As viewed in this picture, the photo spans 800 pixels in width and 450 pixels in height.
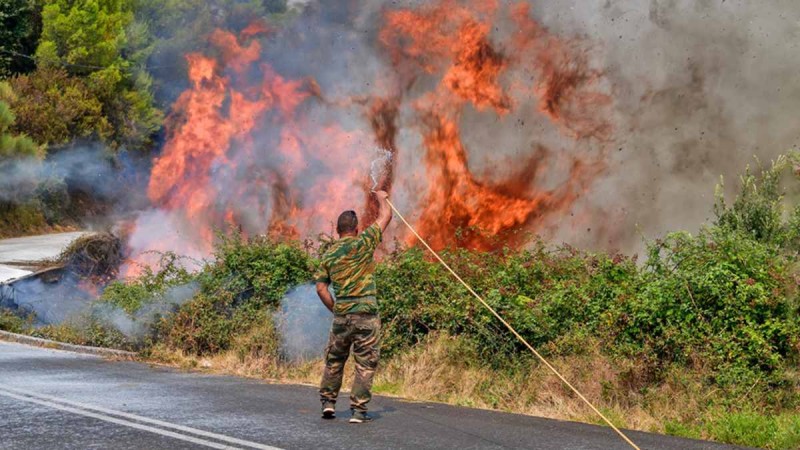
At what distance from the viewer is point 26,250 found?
25938 mm

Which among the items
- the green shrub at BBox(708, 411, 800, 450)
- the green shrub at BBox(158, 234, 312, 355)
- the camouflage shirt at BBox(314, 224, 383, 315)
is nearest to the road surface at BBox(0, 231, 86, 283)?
the green shrub at BBox(158, 234, 312, 355)

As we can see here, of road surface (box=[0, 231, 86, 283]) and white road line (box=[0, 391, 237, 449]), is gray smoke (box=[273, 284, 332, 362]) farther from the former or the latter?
road surface (box=[0, 231, 86, 283])

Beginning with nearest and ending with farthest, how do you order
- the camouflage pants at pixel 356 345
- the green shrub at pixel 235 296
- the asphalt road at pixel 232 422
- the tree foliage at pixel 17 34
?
the asphalt road at pixel 232 422
the camouflage pants at pixel 356 345
the green shrub at pixel 235 296
the tree foliage at pixel 17 34

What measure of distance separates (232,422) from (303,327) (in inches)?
164

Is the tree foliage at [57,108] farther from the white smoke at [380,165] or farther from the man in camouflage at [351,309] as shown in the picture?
the man in camouflage at [351,309]

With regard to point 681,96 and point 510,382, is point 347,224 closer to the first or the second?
point 510,382

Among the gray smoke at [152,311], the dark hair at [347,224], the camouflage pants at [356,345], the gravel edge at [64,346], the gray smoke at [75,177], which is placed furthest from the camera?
the gray smoke at [75,177]

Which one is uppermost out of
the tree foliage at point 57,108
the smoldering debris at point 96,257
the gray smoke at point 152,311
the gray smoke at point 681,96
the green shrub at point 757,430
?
the tree foliage at point 57,108

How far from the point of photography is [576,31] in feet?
59.2

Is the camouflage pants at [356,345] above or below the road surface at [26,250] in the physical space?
below

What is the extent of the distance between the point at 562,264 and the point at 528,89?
6314mm

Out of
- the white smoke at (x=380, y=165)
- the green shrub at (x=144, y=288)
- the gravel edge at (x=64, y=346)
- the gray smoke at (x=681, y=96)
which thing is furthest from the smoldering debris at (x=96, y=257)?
the gray smoke at (x=681, y=96)

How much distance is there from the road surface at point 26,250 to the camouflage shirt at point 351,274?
12.3m

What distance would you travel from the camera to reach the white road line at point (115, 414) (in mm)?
7539
